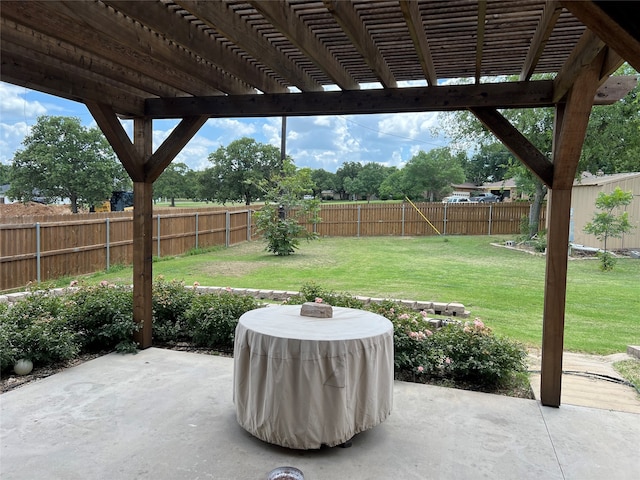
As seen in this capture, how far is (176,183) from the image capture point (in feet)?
113

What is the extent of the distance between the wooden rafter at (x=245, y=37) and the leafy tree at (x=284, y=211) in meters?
8.71

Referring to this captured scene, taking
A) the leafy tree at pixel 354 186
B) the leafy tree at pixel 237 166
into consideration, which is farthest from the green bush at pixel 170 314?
the leafy tree at pixel 354 186

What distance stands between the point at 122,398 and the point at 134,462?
3.11 feet

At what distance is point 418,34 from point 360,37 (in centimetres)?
32

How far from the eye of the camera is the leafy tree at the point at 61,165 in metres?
17.4

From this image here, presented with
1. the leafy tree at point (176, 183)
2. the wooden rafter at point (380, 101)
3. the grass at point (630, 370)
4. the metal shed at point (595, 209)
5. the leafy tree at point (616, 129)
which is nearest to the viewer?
the wooden rafter at point (380, 101)

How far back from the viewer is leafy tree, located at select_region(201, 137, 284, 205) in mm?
29875

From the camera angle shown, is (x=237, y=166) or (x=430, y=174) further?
(x=430, y=174)

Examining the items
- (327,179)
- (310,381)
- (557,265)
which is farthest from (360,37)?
(327,179)

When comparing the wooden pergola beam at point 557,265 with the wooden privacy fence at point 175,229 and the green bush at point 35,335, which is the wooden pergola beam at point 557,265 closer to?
the green bush at point 35,335

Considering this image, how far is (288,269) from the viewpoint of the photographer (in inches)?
384

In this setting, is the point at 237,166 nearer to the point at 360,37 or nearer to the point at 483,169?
the point at 360,37

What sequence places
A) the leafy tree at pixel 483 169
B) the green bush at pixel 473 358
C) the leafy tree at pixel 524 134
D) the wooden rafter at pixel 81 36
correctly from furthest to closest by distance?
the leafy tree at pixel 483 169 → the leafy tree at pixel 524 134 → the green bush at pixel 473 358 → the wooden rafter at pixel 81 36

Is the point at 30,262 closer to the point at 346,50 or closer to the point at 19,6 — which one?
the point at 19,6
